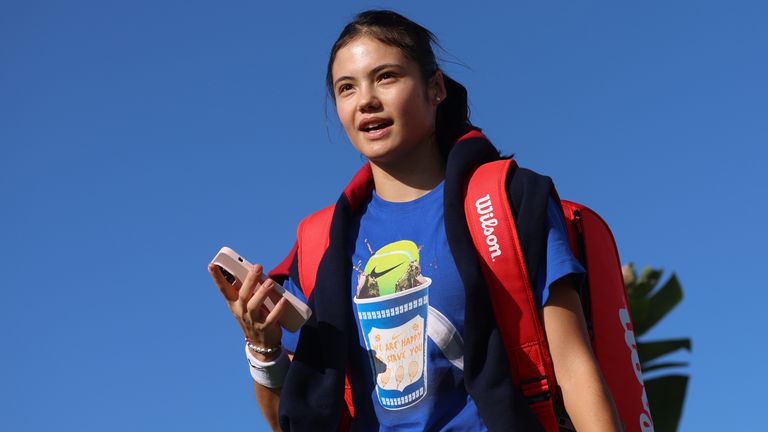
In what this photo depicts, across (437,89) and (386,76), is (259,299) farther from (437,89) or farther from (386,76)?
(437,89)

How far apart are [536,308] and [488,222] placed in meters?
0.35

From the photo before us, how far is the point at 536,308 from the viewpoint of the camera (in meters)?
3.46

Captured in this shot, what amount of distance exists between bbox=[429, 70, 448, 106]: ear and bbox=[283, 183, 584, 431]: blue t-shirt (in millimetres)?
433

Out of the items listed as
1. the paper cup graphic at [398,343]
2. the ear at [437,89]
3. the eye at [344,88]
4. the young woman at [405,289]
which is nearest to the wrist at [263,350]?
the young woman at [405,289]

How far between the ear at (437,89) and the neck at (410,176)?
0.20 m

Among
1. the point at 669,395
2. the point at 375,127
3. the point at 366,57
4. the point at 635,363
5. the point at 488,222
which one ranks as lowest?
the point at 669,395

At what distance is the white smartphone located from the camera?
11.9ft

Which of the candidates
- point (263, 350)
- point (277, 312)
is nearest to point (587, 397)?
point (277, 312)

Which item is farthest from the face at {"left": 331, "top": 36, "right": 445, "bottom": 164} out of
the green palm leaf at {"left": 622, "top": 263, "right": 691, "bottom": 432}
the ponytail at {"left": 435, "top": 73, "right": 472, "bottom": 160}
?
the green palm leaf at {"left": 622, "top": 263, "right": 691, "bottom": 432}

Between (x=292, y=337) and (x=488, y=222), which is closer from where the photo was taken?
(x=488, y=222)

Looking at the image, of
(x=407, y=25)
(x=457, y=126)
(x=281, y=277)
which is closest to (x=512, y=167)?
(x=457, y=126)

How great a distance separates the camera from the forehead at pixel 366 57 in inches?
152

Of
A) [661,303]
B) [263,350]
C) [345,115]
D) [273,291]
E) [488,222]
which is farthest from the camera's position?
[661,303]

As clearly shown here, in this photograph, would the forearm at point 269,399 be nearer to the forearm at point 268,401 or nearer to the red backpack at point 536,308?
the forearm at point 268,401
